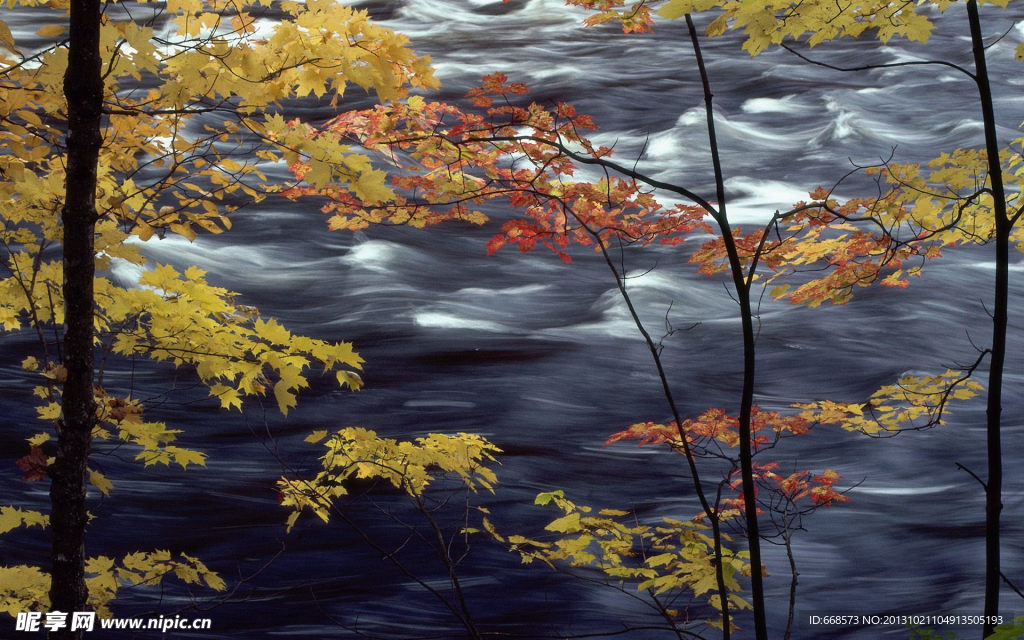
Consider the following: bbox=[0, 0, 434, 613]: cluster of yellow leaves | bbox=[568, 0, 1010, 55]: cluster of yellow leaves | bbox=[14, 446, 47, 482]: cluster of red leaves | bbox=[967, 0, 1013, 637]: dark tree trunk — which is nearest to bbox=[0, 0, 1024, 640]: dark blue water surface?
bbox=[0, 0, 434, 613]: cluster of yellow leaves

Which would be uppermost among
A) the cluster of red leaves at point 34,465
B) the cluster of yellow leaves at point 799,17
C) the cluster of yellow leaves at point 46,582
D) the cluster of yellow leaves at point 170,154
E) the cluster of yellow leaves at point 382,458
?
the cluster of yellow leaves at point 799,17

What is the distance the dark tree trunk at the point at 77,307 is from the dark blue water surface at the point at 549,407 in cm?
91

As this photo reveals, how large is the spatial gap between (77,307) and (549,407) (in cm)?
586

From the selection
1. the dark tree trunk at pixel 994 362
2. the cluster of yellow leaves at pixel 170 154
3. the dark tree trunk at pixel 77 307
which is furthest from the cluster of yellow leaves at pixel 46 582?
the dark tree trunk at pixel 994 362

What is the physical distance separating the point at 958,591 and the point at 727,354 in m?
3.57

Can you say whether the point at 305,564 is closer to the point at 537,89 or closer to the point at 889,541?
the point at 889,541

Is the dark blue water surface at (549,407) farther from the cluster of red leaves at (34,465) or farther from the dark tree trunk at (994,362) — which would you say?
the dark tree trunk at (994,362)

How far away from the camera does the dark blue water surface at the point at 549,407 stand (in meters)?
5.84

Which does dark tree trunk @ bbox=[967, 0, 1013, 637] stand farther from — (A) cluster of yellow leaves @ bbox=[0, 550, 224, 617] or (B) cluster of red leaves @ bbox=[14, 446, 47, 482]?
(B) cluster of red leaves @ bbox=[14, 446, 47, 482]

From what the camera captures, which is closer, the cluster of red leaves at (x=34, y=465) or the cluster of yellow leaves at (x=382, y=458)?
the cluster of red leaves at (x=34, y=465)

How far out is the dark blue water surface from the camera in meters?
5.84

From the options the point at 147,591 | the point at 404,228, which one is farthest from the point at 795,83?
the point at 147,591

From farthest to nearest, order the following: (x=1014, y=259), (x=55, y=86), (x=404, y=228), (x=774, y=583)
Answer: (x=404, y=228) → (x=1014, y=259) → (x=774, y=583) → (x=55, y=86)

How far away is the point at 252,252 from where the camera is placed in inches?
419
